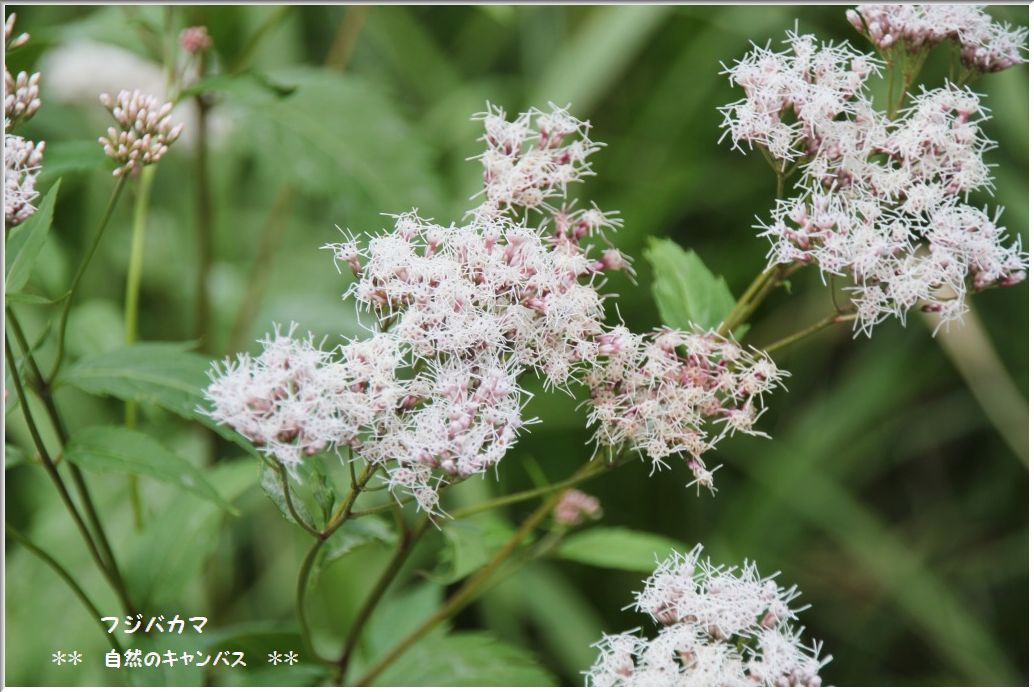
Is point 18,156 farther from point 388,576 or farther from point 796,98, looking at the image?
point 796,98

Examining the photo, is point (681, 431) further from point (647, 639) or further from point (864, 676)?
point (864, 676)

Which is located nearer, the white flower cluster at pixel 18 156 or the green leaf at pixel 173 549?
the white flower cluster at pixel 18 156

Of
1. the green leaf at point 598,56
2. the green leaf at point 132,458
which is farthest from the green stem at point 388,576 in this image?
the green leaf at point 598,56

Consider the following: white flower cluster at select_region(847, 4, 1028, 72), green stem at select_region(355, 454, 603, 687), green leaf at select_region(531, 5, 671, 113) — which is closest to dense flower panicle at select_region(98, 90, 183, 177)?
green stem at select_region(355, 454, 603, 687)

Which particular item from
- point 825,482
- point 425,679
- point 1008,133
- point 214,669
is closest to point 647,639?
point 425,679

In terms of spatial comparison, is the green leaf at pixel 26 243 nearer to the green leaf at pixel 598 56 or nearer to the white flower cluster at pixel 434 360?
the white flower cluster at pixel 434 360

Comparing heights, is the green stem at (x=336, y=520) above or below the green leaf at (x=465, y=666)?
above
